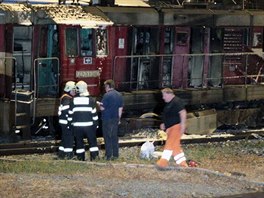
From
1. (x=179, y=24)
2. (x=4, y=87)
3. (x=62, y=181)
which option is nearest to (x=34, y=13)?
(x=4, y=87)

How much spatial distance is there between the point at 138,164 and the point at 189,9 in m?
7.65

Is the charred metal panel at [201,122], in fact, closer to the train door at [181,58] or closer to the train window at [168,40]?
the train door at [181,58]

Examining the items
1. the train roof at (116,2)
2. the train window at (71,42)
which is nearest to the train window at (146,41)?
the train roof at (116,2)

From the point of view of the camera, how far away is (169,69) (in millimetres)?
17672

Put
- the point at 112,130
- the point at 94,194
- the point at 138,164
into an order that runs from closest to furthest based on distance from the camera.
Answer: the point at 94,194, the point at 138,164, the point at 112,130

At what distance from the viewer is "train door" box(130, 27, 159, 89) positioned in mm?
16875

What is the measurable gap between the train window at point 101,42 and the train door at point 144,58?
3.70ft

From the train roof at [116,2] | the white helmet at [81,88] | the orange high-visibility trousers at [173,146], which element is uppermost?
the train roof at [116,2]

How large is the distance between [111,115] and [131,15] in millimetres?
4610

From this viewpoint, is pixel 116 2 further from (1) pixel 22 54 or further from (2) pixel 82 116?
(2) pixel 82 116

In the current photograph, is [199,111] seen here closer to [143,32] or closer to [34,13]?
[143,32]

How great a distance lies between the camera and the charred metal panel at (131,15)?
16.2m

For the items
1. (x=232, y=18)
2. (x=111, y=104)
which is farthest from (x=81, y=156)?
(x=232, y=18)

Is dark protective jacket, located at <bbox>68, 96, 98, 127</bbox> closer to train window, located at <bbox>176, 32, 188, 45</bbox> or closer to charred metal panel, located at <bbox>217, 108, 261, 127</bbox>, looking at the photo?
train window, located at <bbox>176, 32, 188, 45</bbox>
